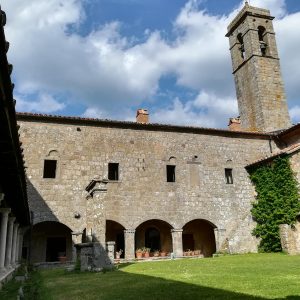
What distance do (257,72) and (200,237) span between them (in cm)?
1153

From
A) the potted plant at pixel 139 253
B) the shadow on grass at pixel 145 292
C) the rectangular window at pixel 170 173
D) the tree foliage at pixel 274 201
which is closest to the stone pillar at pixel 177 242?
the potted plant at pixel 139 253

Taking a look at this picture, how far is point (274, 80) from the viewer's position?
25.0m

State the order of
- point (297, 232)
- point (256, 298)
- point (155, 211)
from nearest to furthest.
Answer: point (256, 298) < point (297, 232) < point (155, 211)

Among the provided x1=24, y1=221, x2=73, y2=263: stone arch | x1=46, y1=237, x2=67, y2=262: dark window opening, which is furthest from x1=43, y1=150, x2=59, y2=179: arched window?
Answer: x1=46, y1=237, x2=67, y2=262: dark window opening

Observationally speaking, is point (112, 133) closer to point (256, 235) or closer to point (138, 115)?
point (138, 115)

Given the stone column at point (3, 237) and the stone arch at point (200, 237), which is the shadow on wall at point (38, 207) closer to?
the stone column at point (3, 237)

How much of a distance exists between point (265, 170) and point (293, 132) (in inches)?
115

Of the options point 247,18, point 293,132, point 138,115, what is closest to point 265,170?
point 293,132

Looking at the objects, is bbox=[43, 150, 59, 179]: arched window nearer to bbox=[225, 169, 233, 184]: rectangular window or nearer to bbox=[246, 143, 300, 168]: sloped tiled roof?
bbox=[225, 169, 233, 184]: rectangular window

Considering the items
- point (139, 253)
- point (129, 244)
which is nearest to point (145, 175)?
point (129, 244)

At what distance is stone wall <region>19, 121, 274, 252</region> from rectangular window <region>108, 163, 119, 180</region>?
317 mm

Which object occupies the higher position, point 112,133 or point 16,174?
point 112,133

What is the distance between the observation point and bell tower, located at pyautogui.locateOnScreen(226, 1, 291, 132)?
24.1 m

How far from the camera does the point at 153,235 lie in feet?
69.4
